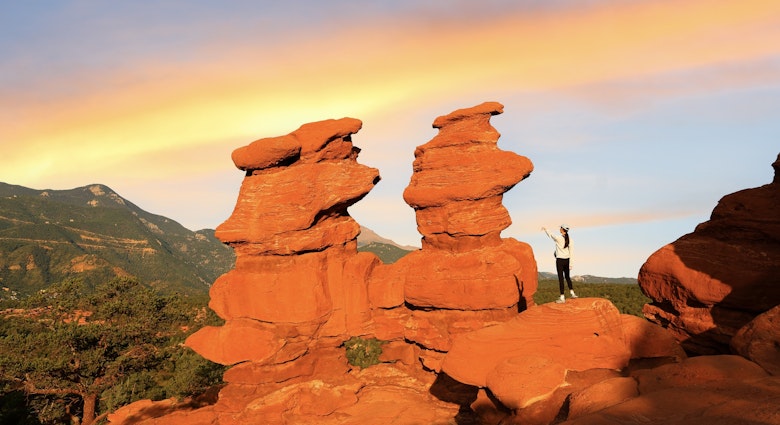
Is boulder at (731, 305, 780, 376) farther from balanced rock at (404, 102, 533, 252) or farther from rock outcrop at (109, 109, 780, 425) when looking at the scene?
balanced rock at (404, 102, 533, 252)

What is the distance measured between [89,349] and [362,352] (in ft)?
69.2

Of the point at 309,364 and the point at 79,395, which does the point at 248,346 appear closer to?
the point at 309,364

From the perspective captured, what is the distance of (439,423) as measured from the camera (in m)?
19.5

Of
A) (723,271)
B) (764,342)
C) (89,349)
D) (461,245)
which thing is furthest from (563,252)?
(89,349)

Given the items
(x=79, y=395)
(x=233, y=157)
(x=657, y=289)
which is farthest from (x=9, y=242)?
(x=657, y=289)

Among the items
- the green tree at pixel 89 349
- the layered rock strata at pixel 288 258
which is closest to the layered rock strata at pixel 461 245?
the layered rock strata at pixel 288 258

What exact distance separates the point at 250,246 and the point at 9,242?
602ft

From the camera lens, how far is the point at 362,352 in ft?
84.0

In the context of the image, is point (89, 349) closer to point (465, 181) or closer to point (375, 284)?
point (375, 284)

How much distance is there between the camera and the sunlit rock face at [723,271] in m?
16.2

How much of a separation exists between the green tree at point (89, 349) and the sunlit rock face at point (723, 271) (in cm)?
3133

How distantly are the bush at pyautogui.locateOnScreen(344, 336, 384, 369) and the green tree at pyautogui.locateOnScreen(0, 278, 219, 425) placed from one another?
46.9 ft

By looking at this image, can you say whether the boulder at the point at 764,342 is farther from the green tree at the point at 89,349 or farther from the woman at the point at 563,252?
the green tree at the point at 89,349

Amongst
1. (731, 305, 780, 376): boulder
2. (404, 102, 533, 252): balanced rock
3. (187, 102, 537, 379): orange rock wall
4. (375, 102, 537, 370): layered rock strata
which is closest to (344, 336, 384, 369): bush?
(187, 102, 537, 379): orange rock wall
